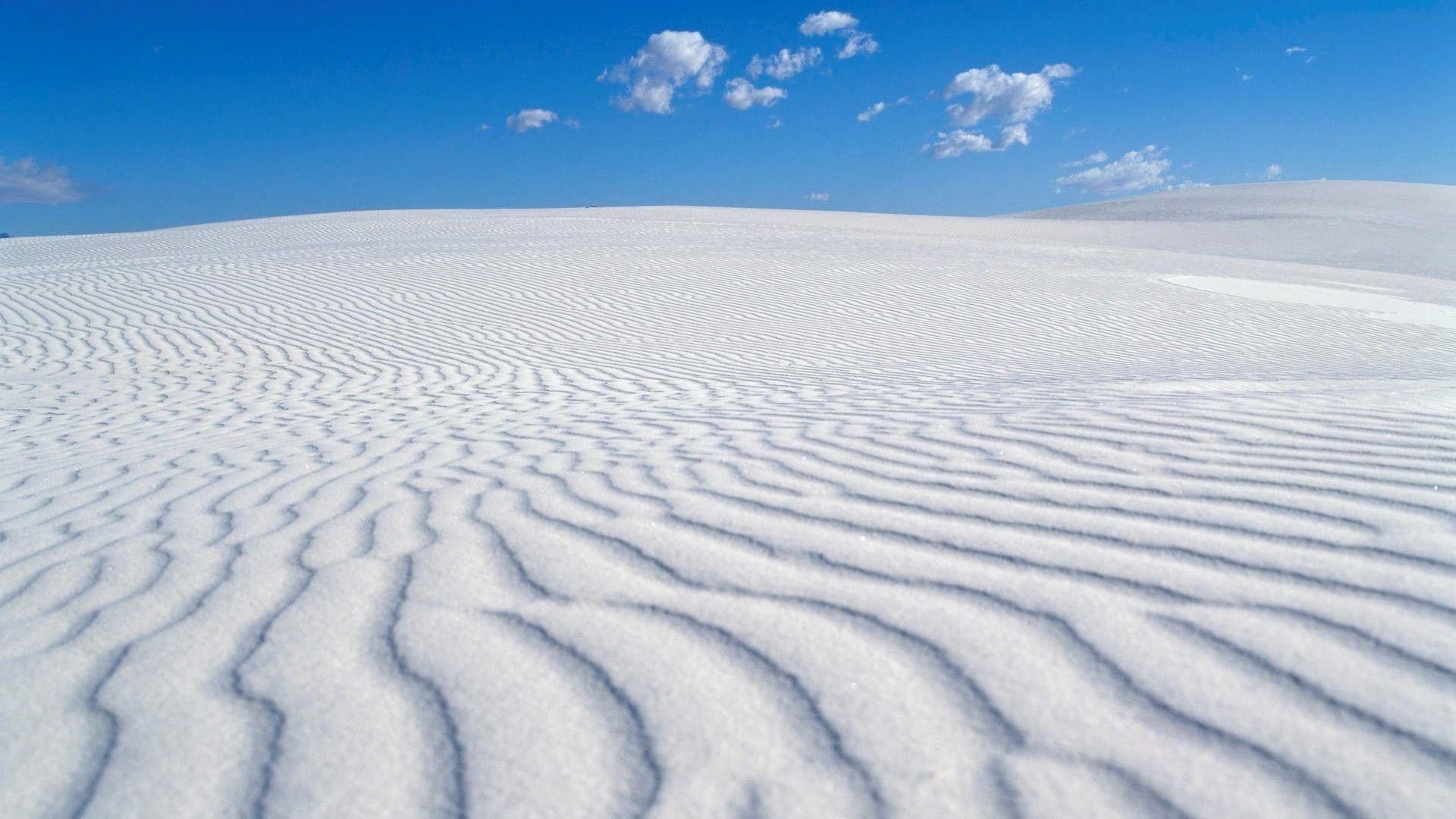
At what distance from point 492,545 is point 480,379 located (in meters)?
4.88

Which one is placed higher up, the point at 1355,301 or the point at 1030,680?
the point at 1030,680

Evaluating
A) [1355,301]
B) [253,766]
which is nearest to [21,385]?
[253,766]

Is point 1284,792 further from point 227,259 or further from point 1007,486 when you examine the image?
point 227,259

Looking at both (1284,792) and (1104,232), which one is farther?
(1104,232)

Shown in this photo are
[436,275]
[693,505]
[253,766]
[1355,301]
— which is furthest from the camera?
[436,275]

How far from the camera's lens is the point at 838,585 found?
225 cm

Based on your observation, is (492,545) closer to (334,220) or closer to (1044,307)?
(1044,307)

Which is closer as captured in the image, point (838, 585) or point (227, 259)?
point (838, 585)

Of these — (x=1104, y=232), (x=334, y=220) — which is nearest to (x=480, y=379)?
(x=334, y=220)

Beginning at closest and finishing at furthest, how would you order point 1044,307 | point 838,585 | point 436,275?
point 838,585 < point 1044,307 < point 436,275

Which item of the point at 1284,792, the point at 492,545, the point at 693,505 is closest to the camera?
the point at 1284,792

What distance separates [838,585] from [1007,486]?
0.94 m

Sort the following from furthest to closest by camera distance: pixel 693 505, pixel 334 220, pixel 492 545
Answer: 1. pixel 334 220
2. pixel 693 505
3. pixel 492 545

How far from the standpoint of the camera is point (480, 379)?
24.2ft
